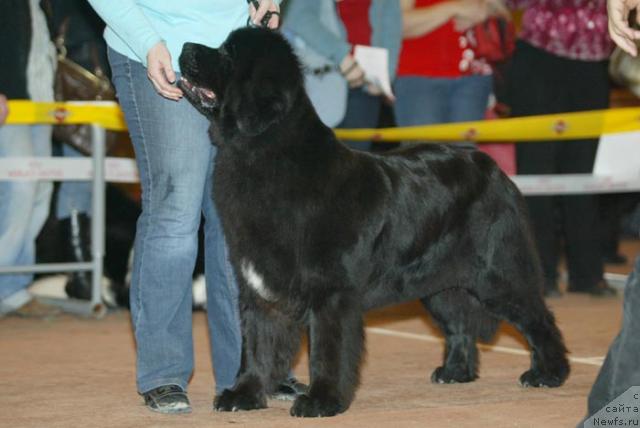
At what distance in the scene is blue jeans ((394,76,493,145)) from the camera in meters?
7.38

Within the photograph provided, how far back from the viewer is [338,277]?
4168 millimetres

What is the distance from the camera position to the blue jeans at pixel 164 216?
4223 millimetres

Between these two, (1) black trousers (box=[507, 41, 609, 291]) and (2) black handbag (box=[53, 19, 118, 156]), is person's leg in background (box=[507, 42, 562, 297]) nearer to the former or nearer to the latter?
(1) black trousers (box=[507, 41, 609, 291])

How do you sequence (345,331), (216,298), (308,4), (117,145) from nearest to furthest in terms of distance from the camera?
1. (345,331)
2. (216,298)
3. (308,4)
4. (117,145)

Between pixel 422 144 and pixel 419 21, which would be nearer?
pixel 422 144

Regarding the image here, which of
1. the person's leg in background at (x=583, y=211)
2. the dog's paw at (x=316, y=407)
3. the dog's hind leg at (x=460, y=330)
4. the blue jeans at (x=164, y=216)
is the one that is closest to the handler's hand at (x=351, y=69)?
the person's leg in background at (x=583, y=211)

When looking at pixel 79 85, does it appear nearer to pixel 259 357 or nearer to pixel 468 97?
pixel 468 97

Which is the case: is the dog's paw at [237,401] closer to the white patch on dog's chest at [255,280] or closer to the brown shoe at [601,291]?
the white patch on dog's chest at [255,280]

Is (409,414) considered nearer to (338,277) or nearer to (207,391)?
(338,277)

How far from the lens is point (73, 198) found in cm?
784

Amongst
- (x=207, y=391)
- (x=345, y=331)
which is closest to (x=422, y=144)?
(x=345, y=331)

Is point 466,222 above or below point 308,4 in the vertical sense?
below

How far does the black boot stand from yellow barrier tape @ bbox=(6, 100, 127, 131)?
866mm

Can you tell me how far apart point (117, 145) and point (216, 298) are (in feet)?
15.1
